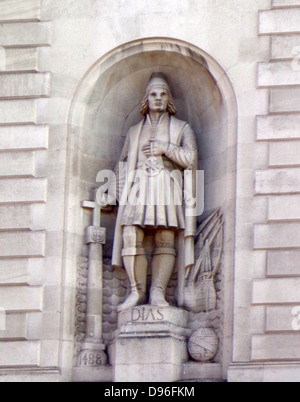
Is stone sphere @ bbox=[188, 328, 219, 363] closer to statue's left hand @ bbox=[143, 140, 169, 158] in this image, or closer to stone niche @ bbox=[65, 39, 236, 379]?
stone niche @ bbox=[65, 39, 236, 379]

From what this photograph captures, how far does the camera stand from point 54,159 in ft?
76.5

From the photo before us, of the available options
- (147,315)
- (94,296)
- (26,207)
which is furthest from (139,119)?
(147,315)

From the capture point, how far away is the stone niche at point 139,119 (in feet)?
75.5

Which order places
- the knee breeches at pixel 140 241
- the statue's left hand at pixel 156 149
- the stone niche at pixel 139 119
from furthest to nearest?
the statue's left hand at pixel 156 149
the knee breeches at pixel 140 241
the stone niche at pixel 139 119

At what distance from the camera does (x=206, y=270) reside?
2286 centimetres

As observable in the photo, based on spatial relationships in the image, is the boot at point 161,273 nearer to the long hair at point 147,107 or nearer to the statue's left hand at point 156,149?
the statue's left hand at point 156,149

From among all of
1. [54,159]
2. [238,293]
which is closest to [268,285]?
[238,293]

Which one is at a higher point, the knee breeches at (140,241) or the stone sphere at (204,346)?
the knee breeches at (140,241)

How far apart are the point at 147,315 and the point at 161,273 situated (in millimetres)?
745

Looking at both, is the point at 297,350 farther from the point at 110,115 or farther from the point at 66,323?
the point at 110,115

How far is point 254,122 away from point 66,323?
3.94 meters

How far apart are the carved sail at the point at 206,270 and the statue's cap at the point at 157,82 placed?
2.12 meters

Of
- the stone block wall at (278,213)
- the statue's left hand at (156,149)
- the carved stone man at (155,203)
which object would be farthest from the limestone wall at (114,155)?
the statue's left hand at (156,149)
